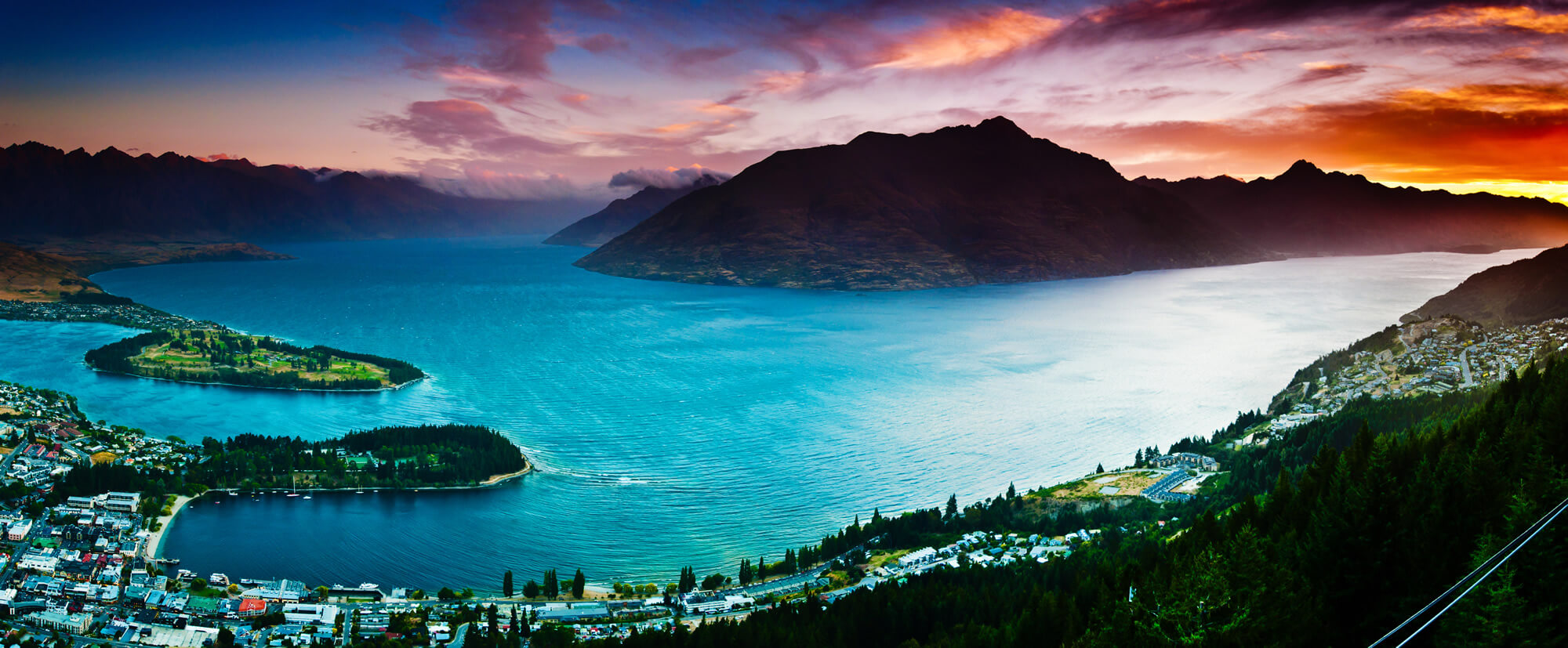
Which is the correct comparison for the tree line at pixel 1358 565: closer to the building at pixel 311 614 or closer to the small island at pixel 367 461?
the building at pixel 311 614

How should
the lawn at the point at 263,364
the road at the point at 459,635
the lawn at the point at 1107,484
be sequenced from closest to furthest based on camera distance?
the road at the point at 459,635 < the lawn at the point at 1107,484 < the lawn at the point at 263,364

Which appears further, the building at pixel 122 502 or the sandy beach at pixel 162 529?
the building at pixel 122 502

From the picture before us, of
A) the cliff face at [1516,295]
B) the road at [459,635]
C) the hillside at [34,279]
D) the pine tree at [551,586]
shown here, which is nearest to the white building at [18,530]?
the road at [459,635]

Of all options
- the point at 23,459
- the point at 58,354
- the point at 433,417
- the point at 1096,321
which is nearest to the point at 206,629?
the point at 23,459

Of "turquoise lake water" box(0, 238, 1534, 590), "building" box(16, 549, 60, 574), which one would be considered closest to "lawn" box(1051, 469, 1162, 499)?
"turquoise lake water" box(0, 238, 1534, 590)

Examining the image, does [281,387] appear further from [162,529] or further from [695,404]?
[695,404]

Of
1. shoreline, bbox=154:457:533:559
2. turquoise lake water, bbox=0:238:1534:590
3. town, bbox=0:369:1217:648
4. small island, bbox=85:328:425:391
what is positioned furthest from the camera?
small island, bbox=85:328:425:391

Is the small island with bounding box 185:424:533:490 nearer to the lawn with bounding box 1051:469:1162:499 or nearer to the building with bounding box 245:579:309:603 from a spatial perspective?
the building with bounding box 245:579:309:603
